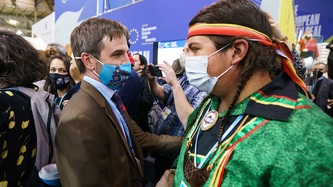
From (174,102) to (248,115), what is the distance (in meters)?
1.19

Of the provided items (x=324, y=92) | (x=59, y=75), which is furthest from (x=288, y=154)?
(x=324, y=92)

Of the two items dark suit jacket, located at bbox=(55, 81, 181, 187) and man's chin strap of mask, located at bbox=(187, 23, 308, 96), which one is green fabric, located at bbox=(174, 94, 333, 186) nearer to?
man's chin strap of mask, located at bbox=(187, 23, 308, 96)

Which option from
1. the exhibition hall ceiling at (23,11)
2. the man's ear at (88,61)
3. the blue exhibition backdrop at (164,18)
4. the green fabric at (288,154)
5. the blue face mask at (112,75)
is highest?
the exhibition hall ceiling at (23,11)

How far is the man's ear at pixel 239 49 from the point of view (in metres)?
0.87

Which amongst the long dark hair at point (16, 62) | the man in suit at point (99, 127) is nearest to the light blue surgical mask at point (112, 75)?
the man in suit at point (99, 127)

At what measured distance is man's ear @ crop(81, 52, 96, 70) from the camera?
141 cm

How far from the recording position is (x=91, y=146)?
1048 mm

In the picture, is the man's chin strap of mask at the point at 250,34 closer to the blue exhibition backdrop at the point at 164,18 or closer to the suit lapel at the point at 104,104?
the suit lapel at the point at 104,104

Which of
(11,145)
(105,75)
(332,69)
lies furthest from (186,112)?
(332,69)

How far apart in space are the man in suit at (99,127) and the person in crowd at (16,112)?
288 mm

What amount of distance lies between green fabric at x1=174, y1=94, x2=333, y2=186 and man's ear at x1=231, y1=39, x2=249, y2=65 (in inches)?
10.0

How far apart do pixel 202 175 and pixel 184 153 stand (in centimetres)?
21

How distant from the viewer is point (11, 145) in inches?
48.9

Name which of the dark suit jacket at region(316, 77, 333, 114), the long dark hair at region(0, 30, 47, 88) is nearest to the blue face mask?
the long dark hair at region(0, 30, 47, 88)
